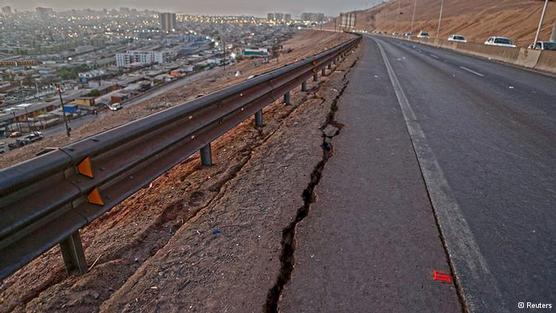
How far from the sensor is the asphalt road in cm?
216

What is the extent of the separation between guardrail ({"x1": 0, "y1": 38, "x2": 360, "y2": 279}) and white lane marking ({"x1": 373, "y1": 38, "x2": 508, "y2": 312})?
8.21ft

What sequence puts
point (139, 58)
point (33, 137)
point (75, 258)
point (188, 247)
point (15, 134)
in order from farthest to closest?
point (139, 58) → point (15, 134) → point (33, 137) → point (188, 247) → point (75, 258)

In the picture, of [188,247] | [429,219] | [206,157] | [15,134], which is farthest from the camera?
[15,134]

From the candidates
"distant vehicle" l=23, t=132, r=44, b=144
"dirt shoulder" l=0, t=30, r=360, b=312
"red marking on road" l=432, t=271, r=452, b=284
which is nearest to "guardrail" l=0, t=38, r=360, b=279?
"dirt shoulder" l=0, t=30, r=360, b=312

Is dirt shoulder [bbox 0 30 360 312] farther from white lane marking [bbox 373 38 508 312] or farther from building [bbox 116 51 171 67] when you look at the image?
building [bbox 116 51 171 67]

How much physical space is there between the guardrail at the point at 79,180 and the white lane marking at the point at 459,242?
250cm

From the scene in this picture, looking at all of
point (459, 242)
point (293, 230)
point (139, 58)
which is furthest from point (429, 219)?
point (139, 58)

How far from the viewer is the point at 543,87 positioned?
11.9 m

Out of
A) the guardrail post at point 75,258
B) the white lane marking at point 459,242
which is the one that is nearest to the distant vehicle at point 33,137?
the guardrail post at point 75,258

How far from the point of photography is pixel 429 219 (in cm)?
304

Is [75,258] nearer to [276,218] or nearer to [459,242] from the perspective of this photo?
[276,218]

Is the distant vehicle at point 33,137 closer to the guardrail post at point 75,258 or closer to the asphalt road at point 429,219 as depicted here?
the asphalt road at point 429,219

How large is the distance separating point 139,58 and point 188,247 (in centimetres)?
6449

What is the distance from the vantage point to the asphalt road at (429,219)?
2.16 m
